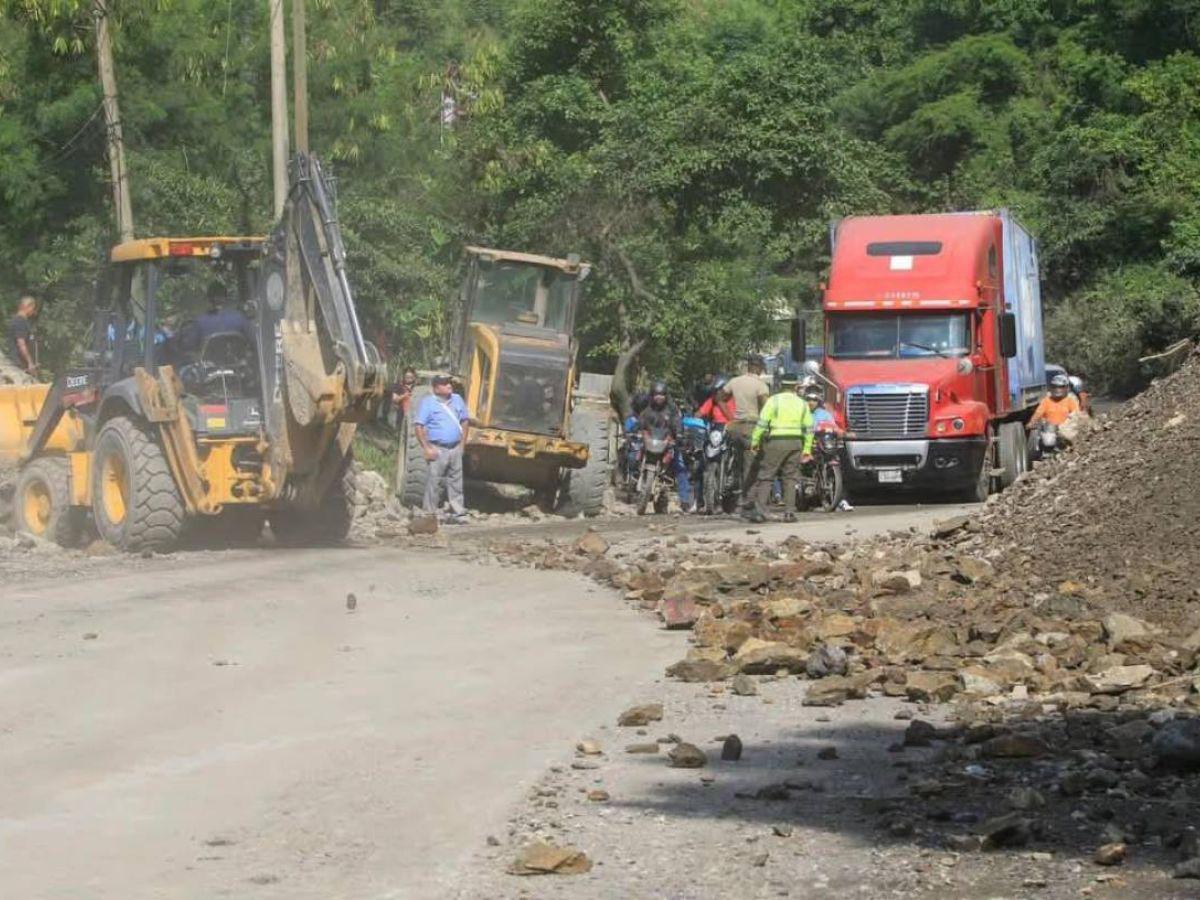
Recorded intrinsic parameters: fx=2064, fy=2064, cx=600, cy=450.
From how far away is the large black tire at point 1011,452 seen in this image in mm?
27734

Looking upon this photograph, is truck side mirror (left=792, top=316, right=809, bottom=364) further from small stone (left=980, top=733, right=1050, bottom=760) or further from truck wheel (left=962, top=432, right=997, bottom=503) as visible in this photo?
small stone (left=980, top=733, right=1050, bottom=760)

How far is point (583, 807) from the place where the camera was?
28.5ft

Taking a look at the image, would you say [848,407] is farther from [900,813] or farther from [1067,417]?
[900,813]

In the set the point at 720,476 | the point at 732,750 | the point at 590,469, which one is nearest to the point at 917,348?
the point at 720,476

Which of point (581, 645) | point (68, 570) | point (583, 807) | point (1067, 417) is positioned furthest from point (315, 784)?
point (1067, 417)

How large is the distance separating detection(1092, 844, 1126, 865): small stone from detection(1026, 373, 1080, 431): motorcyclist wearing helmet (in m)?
19.6

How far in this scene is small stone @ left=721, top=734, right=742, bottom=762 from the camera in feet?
32.0

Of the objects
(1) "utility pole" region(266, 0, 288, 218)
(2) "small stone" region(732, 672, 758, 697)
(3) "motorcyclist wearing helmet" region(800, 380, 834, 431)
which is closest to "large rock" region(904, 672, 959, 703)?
(2) "small stone" region(732, 672, 758, 697)

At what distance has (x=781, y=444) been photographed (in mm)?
23047

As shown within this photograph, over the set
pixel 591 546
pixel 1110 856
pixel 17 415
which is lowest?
pixel 1110 856

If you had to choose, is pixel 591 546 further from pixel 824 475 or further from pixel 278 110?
pixel 278 110

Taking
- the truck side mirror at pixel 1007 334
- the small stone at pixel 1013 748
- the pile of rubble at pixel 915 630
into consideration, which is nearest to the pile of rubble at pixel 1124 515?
the pile of rubble at pixel 915 630

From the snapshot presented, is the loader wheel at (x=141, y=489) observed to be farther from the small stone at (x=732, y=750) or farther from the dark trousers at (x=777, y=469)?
the small stone at (x=732, y=750)

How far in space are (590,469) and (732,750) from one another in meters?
16.6
